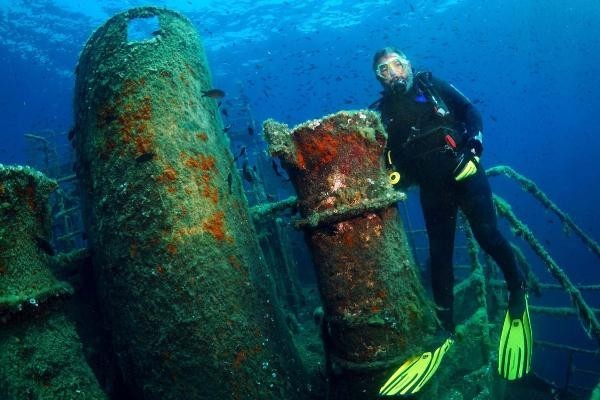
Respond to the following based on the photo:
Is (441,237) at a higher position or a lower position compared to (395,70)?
lower

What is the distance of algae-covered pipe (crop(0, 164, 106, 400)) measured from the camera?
2.51 m

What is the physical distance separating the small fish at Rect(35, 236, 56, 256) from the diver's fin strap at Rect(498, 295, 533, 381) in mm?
3985

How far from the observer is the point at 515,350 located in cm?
361

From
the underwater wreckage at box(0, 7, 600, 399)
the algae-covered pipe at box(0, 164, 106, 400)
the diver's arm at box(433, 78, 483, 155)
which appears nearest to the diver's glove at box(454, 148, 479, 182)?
the diver's arm at box(433, 78, 483, 155)

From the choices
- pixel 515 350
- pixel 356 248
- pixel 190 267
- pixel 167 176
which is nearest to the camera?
pixel 356 248

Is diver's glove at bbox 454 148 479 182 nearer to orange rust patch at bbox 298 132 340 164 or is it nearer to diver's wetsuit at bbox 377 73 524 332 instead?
diver's wetsuit at bbox 377 73 524 332

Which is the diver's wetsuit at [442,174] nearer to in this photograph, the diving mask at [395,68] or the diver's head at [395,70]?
the diver's head at [395,70]

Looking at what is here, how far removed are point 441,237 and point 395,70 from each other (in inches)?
71.3

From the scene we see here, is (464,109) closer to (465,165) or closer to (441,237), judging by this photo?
(465,165)

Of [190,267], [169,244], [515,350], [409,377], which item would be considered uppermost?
[169,244]

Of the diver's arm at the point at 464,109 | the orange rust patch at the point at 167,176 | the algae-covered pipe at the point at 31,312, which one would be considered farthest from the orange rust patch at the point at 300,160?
the algae-covered pipe at the point at 31,312

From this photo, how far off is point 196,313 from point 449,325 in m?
2.45

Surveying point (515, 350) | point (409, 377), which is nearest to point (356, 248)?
point (409, 377)

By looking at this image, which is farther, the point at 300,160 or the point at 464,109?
the point at 464,109
